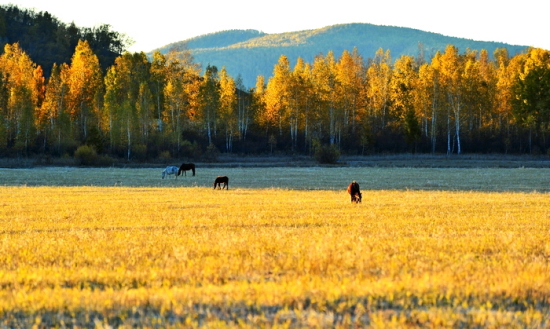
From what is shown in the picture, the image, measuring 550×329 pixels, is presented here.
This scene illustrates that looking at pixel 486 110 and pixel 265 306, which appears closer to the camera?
pixel 265 306

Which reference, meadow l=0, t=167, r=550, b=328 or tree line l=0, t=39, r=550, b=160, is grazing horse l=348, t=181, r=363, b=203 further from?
tree line l=0, t=39, r=550, b=160

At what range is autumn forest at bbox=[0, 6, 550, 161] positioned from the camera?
280ft

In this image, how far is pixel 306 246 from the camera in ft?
42.8

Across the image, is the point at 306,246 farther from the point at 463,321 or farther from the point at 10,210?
the point at 10,210

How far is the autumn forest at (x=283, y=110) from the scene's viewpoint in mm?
85375

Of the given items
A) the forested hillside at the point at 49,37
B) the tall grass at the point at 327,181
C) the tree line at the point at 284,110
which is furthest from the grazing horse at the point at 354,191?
the forested hillside at the point at 49,37

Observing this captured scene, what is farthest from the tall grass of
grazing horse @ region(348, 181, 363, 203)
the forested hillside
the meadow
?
the forested hillside

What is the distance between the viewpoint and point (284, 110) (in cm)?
9619

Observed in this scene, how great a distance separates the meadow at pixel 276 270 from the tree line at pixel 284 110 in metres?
62.3

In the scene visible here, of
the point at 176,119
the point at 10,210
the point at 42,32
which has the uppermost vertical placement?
the point at 42,32

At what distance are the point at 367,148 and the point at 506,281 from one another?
81.9 m

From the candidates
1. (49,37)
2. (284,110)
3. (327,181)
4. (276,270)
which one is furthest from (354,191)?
(49,37)

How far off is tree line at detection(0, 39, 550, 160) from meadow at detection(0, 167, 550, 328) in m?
62.3

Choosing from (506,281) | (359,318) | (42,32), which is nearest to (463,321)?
(359,318)
